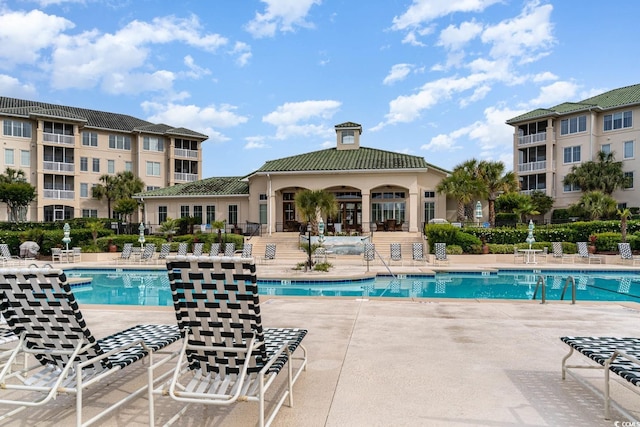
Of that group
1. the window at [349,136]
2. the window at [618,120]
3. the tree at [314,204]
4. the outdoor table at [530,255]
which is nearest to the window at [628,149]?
the window at [618,120]

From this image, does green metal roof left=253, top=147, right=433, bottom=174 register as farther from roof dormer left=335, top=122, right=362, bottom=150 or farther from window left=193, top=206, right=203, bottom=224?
window left=193, top=206, right=203, bottom=224

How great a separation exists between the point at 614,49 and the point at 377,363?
54.4 ft

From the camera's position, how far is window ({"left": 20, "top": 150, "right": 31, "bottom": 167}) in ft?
130

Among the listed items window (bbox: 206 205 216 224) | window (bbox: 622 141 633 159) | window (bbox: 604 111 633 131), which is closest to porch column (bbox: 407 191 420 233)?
window (bbox: 206 205 216 224)

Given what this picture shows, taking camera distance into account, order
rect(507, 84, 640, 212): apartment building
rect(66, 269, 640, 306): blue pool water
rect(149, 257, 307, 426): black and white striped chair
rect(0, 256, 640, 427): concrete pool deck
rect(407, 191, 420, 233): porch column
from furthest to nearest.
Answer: rect(507, 84, 640, 212): apartment building
rect(407, 191, 420, 233): porch column
rect(66, 269, 640, 306): blue pool water
rect(0, 256, 640, 427): concrete pool deck
rect(149, 257, 307, 426): black and white striped chair

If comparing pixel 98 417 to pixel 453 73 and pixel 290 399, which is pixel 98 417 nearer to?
pixel 290 399

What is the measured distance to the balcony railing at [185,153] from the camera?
46.5 m

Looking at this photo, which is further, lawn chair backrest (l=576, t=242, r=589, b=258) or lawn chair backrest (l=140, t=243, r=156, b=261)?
lawn chair backrest (l=140, t=243, r=156, b=261)

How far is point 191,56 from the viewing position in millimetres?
22203

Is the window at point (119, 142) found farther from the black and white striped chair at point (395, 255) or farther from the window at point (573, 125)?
the window at point (573, 125)

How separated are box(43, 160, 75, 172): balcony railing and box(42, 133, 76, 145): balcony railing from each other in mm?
1924

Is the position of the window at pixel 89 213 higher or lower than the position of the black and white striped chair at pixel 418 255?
higher

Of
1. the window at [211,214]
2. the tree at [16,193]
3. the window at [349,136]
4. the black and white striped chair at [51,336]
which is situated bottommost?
the black and white striped chair at [51,336]

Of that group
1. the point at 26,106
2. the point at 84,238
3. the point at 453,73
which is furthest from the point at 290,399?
the point at 26,106
